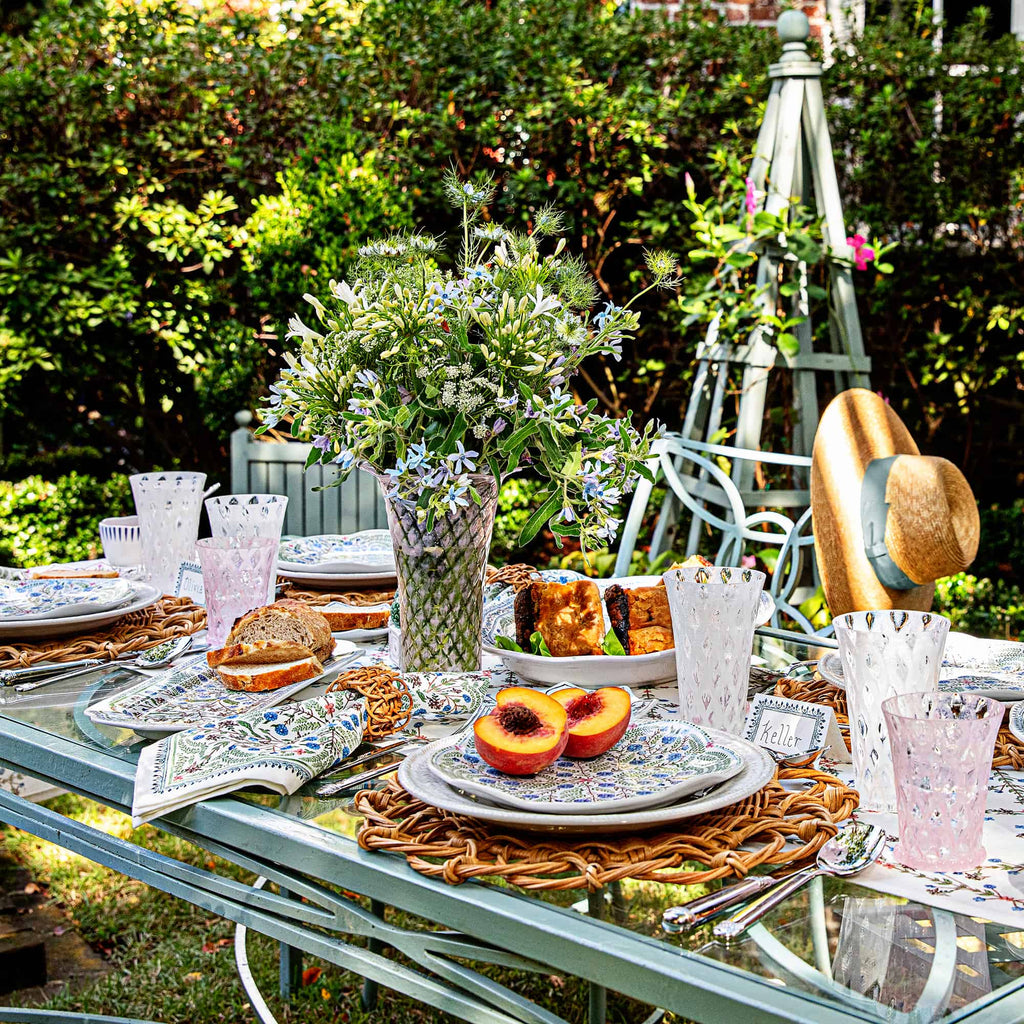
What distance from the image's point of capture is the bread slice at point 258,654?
4.73ft

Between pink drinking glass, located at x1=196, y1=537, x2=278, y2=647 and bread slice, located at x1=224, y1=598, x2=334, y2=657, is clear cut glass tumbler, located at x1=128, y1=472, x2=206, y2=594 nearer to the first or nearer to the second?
pink drinking glass, located at x1=196, y1=537, x2=278, y2=647

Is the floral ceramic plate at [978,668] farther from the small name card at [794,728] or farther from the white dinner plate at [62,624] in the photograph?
the white dinner plate at [62,624]

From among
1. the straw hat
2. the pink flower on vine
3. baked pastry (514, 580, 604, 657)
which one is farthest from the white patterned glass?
the pink flower on vine

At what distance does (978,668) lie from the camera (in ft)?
5.01

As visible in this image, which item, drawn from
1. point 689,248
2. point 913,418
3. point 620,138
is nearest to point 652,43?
point 620,138

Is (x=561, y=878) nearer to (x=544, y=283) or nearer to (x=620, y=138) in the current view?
(x=544, y=283)

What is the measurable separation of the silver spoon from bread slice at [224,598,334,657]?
2.51ft

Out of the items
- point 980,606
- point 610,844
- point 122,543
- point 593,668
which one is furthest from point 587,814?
point 980,606

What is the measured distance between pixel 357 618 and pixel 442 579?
1.14ft

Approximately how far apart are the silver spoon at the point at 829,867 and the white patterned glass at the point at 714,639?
0.86ft

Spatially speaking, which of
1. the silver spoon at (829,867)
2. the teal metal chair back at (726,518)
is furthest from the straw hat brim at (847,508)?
the silver spoon at (829,867)

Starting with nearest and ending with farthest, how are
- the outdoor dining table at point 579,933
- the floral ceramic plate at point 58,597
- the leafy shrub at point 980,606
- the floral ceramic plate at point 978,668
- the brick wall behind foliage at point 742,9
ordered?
the outdoor dining table at point 579,933
the floral ceramic plate at point 978,668
the floral ceramic plate at point 58,597
the leafy shrub at point 980,606
the brick wall behind foliage at point 742,9

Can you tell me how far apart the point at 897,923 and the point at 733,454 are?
2103 mm

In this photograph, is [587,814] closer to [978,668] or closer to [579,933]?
[579,933]
